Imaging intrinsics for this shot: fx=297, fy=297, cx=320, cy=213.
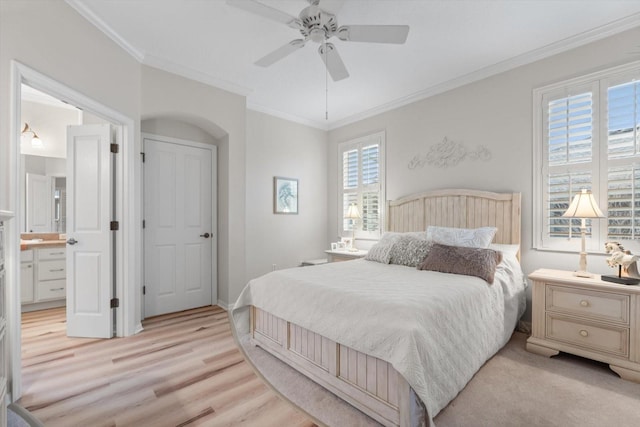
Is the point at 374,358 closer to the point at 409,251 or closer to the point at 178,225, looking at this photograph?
the point at 409,251

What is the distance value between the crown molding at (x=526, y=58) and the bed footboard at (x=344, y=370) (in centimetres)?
338

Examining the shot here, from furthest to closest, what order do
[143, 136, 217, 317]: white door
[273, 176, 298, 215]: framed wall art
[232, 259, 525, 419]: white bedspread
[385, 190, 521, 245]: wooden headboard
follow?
[273, 176, 298, 215]: framed wall art, [143, 136, 217, 317]: white door, [385, 190, 521, 245]: wooden headboard, [232, 259, 525, 419]: white bedspread

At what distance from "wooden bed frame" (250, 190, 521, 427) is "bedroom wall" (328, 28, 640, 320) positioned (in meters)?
0.17

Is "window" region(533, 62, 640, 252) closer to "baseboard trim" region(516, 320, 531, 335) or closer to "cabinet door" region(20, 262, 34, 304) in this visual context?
"baseboard trim" region(516, 320, 531, 335)

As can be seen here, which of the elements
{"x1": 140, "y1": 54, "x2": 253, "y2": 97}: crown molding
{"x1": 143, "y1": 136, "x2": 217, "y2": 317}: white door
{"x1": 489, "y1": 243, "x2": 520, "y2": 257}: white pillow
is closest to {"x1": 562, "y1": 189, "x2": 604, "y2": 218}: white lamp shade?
{"x1": 489, "y1": 243, "x2": 520, "y2": 257}: white pillow

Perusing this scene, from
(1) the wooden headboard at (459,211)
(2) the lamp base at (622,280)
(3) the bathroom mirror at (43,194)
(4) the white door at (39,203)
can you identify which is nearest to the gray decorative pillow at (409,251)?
(1) the wooden headboard at (459,211)

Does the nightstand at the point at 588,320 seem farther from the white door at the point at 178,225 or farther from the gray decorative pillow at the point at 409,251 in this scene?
the white door at the point at 178,225

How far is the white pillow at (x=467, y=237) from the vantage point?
10.1ft

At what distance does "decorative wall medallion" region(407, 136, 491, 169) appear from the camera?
11.6 feet

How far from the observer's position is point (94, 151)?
307cm

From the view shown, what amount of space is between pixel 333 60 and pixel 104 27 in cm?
211

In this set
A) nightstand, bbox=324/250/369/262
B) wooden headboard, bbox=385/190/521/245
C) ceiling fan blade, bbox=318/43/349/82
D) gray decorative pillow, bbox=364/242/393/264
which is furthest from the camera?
nightstand, bbox=324/250/369/262

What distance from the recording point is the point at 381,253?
11.1 feet

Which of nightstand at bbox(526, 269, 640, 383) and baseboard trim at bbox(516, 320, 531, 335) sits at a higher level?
nightstand at bbox(526, 269, 640, 383)
